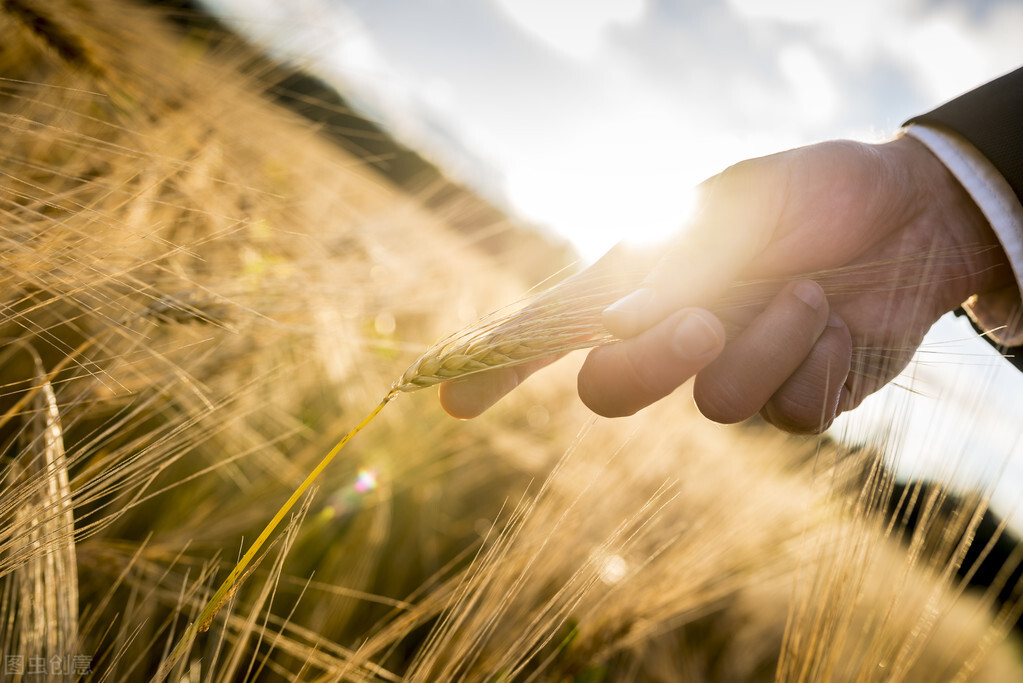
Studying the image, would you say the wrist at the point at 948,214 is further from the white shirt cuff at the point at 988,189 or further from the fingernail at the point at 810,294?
the fingernail at the point at 810,294

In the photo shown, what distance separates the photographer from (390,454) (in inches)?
54.9

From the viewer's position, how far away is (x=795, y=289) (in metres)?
0.76

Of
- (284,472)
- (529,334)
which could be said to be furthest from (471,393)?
(284,472)

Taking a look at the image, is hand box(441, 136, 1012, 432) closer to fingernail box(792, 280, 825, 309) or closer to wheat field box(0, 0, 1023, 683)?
fingernail box(792, 280, 825, 309)

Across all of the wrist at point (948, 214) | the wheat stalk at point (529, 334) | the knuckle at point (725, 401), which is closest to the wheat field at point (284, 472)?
the wheat stalk at point (529, 334)

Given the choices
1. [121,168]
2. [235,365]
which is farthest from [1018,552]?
[121,168]

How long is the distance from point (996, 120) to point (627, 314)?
0.84 m

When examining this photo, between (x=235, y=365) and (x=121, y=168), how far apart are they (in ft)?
1.14

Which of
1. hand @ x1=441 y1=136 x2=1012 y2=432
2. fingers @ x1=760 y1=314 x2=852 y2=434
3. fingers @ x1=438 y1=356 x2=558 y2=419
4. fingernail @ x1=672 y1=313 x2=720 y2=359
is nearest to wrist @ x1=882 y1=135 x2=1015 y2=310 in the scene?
hand @ x1=441 y1=136 x2=1012 y2=432

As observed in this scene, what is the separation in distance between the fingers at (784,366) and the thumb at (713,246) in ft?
0.28

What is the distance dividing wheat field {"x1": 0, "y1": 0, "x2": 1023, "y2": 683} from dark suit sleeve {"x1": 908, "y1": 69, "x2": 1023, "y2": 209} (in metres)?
0.59

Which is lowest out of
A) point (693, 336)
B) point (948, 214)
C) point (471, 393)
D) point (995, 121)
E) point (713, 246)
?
point (471, 393)

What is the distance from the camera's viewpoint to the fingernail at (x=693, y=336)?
2.13 ft

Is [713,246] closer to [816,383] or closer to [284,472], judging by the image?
[816,383]
